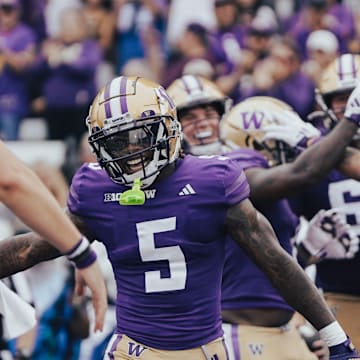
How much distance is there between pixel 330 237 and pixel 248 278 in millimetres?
486

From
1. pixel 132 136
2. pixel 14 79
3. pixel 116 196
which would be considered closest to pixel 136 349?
pixel 116 196

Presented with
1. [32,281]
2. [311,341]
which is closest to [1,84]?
[32,281]

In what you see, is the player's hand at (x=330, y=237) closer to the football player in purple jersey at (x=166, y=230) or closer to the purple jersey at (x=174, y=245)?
the football player in purple jersey at (x=166, y=230)

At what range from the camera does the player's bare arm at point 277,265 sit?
456cm

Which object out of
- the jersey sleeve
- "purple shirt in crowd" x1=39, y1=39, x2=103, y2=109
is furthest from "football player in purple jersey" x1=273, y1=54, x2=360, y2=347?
"purple shirt in crowd" x1=39, y1=39, x2=103, y2=109

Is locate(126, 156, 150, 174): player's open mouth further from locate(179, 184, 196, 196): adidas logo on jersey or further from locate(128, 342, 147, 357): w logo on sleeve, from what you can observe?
locate(128, 342, 147, 357): w logo on sleeve

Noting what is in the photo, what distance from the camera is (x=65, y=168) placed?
10.4 metres

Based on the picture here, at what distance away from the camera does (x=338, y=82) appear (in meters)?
6.05

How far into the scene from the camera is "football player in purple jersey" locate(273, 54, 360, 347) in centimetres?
595

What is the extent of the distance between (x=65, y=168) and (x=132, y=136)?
235 inches

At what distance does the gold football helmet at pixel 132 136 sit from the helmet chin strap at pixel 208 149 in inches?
50.7

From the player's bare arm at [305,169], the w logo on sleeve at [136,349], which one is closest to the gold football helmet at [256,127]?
the player's bare arm at [305,169]

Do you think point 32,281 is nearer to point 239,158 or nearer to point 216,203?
point 239,158

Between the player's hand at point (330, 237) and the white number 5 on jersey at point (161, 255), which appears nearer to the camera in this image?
the white number 5 on jersey at point (161, 255)
